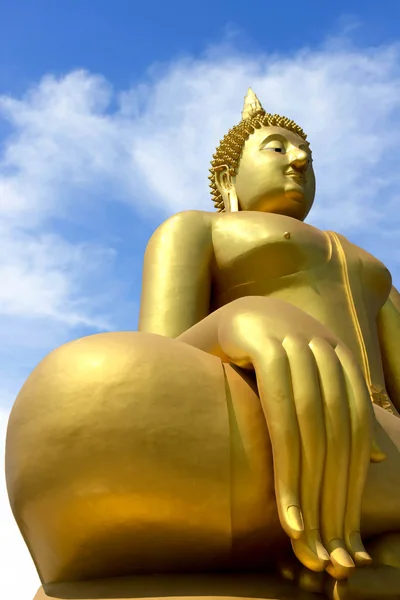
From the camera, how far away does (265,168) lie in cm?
455

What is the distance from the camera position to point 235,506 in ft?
8.01

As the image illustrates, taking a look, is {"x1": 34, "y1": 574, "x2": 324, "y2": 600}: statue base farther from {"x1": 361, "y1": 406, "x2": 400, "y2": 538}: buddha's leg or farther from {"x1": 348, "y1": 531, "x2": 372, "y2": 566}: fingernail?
{"x1": 361, "y1": 406, "x2": 400, "y2": 538}: buddha's leg

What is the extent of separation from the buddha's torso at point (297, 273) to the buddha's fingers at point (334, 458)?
54.8 inches

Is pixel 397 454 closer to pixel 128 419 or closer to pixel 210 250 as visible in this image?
pixel 128 419

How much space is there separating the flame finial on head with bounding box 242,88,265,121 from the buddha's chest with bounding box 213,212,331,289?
1.09 m

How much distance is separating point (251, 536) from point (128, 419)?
1.81 ft

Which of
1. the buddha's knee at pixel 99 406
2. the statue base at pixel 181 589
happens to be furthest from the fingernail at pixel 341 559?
the buddha's knee at pixel 99 406

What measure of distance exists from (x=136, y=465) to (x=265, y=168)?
8.47 feet

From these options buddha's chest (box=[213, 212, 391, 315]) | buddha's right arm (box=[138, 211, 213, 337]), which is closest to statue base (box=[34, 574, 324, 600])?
buddha's right arm (box=[138, 211, 213, 337])

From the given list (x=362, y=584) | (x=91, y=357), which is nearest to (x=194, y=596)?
(x=362, y=584)

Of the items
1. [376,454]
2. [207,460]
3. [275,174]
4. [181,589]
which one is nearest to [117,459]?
[207,460]

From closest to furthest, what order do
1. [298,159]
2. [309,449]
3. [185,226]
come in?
[309,449] < [185,226] < [298,159]

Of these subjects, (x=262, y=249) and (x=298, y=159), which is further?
(x=298, y=159)

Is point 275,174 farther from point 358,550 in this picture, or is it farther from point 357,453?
point 358,550
